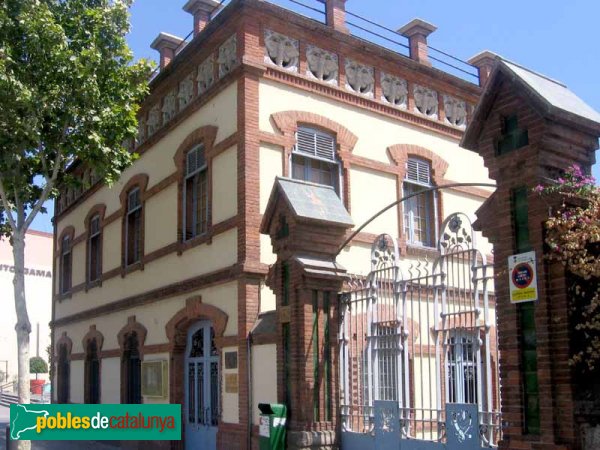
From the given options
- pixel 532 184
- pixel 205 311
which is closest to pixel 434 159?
pixel 205 311

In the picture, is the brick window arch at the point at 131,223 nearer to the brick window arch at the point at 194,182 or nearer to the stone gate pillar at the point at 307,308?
the brick window arch at the point at 194,182

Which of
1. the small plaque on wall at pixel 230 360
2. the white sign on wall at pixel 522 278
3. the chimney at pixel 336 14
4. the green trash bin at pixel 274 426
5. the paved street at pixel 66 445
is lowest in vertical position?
the paved street at pixel 66 445

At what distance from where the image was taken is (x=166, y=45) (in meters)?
17.7

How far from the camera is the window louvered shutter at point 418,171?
16281 millimetres

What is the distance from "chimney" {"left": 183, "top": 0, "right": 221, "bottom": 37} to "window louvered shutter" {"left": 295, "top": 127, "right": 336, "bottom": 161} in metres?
3.42

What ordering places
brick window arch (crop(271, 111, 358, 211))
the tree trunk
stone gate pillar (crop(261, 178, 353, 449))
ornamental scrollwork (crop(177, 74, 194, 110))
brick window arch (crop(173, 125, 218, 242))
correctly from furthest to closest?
ornamental scrollwork (crop(177, 74, 194, 110))
brick window arch (crop(173, 125, 218, 242))
brick window arch (crop(271, 111, 358, 211))
the tree trunk
stone gate pillar (crop(261, 178, 353, 449))

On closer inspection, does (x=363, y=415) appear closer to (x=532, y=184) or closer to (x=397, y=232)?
(x=532, y=184)

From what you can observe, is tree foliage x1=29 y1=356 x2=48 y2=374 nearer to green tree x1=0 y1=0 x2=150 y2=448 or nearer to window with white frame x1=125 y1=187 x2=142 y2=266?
window with white frame x1=125 y1=187 x2=142 y2=266

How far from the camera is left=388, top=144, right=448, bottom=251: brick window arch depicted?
52.2ft

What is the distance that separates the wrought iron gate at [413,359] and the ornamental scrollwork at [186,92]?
23.5ft

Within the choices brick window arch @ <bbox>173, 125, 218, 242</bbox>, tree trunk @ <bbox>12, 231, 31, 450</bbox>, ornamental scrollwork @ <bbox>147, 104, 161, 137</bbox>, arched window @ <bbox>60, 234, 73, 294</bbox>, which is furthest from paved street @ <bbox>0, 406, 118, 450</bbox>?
ornamental scrollwork @ <bbox>147, 104, 161, 137</bbox>

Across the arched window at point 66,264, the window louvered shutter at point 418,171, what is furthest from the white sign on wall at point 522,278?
the arched window at point 66,264

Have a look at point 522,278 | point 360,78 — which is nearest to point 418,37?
point 360,78

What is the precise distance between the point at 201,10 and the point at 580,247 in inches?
457
